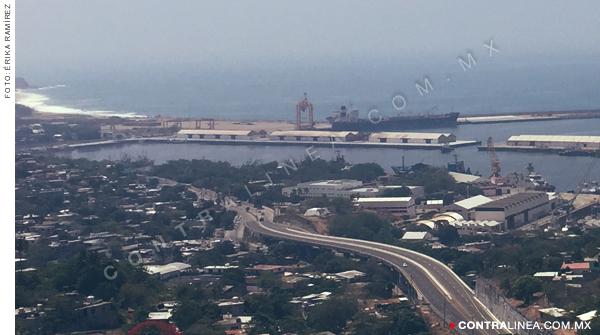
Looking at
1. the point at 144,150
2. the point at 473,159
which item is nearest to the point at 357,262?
the point at 473,159

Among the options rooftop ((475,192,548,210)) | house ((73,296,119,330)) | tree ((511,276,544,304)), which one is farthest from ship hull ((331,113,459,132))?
house ((73,296,119,330))

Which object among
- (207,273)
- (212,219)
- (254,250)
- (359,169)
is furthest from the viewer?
(359,169)

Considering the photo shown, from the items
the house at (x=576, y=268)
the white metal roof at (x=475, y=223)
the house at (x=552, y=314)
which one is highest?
the house at (x=576, y=268)

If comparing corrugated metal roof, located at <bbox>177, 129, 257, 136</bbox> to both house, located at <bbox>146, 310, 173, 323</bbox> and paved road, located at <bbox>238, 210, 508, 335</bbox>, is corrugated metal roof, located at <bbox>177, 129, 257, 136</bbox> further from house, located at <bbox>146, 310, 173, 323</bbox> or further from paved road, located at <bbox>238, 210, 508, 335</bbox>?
house, located at <bbox>146, 310, 173, 323</bbox>

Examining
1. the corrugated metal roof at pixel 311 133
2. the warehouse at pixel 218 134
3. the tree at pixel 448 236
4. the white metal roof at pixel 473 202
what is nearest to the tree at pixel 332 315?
the tree at pixel 448 236

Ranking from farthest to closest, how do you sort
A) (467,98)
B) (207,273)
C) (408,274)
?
(467,98) < (207,273) < (408,274)

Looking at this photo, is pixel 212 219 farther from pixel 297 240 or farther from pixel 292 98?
pixel 292 98

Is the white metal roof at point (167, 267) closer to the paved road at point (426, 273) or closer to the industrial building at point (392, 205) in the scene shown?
the paved road at point (426, 273)
